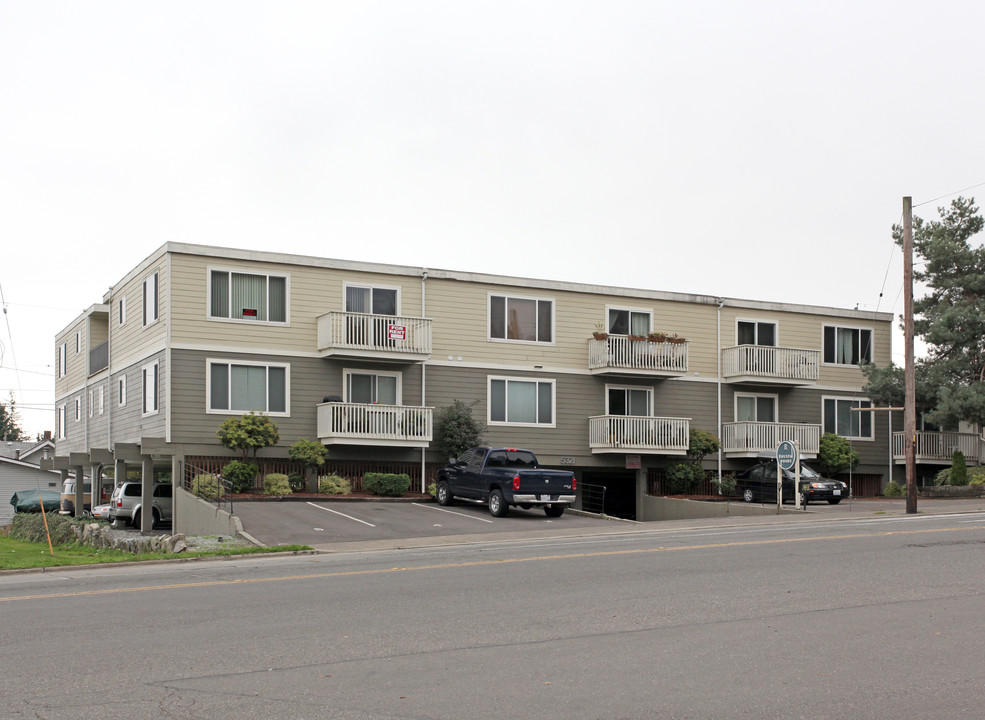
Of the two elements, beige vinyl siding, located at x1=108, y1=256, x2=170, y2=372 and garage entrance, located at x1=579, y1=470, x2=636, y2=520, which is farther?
garage entrance, located at x1=579, y1=470, x2=636, y2=520

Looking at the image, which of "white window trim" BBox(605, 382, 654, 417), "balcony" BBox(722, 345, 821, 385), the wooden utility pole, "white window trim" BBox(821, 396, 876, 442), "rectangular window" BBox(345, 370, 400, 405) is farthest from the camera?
"white window trim" BBox(821, 396, 876, 442)

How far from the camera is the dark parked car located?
33.5 m

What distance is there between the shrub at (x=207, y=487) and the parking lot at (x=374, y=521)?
0.74 meters

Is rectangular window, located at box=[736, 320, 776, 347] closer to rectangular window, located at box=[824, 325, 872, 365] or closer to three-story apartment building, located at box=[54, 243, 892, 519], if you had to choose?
three-story apartment building, located at box=[54, 243, 892, 519]

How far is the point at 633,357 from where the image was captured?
3650 centimetres

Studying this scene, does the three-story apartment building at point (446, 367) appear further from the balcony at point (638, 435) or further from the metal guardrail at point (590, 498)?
the metal guardrail at point (590, 498)

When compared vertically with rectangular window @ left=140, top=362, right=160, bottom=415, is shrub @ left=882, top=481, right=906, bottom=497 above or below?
below

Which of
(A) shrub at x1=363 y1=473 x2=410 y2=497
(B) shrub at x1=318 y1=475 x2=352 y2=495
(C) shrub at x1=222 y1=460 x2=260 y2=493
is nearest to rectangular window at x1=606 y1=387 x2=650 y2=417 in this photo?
(A) shrub at x1=363 y1=473 x2=410 y2=497

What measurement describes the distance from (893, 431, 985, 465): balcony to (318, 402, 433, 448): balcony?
19.1 metres

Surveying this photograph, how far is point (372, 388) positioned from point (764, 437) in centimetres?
1383

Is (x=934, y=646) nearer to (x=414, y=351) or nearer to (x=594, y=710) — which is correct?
(x=594, y=710)

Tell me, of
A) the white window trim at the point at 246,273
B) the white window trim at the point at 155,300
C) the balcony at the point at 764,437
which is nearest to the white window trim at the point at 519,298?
the white window trim at the point at 246,273

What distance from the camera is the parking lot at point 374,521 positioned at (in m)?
23.8

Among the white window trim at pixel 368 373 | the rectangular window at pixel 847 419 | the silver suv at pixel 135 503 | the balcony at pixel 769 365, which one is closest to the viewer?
the silver suv at pixel 135 503
